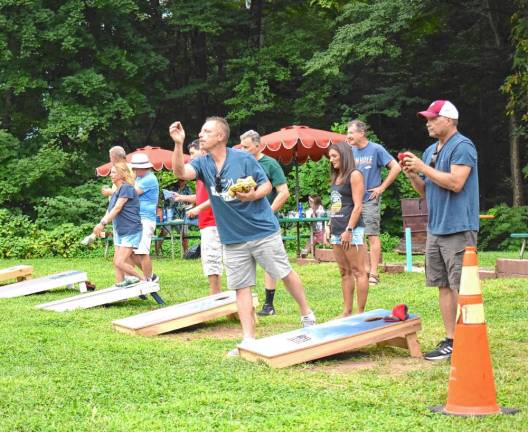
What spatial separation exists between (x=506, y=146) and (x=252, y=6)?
1039cm

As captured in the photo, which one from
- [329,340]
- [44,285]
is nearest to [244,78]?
[44,285]

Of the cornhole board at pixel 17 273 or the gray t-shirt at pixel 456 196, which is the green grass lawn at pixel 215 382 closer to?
the gray t-shirt at pixel 456 196

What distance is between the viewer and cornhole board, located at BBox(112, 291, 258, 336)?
832 cm

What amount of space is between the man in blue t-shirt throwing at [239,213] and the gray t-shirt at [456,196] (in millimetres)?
1382

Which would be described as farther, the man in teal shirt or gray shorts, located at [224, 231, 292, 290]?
the man in teal shirt

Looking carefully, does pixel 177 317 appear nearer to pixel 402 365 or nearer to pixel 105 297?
pixel 105 297

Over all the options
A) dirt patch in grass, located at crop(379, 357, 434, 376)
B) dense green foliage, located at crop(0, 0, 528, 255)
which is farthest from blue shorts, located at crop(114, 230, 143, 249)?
dense green foliage, located at crop(0, 0, 528, 255)

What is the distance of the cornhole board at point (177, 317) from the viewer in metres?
8.32

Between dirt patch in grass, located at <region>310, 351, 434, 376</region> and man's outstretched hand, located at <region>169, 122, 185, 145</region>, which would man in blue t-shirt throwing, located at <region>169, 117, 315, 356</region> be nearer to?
man's outstretched hand, located at <region>169, 122, 185, 145</region>

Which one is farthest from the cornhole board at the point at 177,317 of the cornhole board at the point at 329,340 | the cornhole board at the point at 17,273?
the cornhole board at the point at 17,273

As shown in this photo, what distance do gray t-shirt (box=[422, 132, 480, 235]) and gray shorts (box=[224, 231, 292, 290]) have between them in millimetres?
1388

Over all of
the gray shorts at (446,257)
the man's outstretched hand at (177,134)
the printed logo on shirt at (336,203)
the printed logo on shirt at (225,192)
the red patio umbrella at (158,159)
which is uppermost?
the red patio umbrella at (158,159)

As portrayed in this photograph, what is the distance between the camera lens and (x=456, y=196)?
6.44 metres

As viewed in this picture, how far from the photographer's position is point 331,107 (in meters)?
29.0
